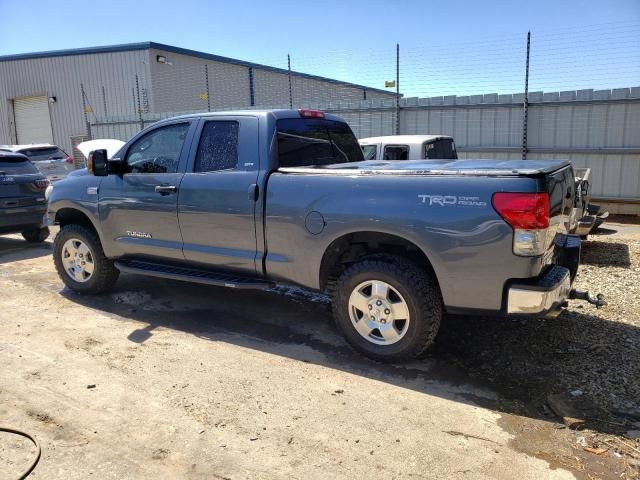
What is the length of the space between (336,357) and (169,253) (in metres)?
2.04

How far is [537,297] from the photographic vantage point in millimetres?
3527

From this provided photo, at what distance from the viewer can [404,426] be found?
130 inches

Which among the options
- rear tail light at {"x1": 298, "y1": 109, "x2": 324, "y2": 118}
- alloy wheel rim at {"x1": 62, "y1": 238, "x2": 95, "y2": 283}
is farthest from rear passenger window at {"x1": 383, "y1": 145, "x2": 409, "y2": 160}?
alloy wheel rim at {"x1": 62, "y1": 238, "x2": 95, "y2": 283}

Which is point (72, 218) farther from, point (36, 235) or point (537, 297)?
point (537, 297)

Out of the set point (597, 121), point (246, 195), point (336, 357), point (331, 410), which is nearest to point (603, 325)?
point (336, 357)

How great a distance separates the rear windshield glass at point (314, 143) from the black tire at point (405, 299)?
1.30m

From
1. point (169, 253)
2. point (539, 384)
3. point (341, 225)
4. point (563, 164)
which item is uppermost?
point (563, 164)

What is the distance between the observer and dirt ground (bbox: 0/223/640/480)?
116 inches

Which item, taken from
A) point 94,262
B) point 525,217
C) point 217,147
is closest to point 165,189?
point 217,147

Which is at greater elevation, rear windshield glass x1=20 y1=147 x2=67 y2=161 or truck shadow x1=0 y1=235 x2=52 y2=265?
rear windshield glass x1=20 y1=147 x2=67 y2=161

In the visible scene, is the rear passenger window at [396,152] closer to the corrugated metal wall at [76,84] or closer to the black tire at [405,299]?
the black tire at [405,299]

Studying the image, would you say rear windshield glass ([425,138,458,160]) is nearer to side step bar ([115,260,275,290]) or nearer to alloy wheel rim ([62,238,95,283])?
side step bar ([115,260,275,290])

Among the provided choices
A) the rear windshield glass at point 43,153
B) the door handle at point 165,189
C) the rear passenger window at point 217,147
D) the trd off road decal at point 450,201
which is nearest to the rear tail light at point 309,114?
the rear passenger window at point 217,147

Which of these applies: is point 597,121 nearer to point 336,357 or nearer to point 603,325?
point 603,325
